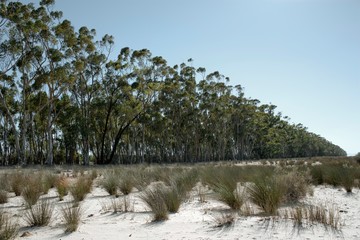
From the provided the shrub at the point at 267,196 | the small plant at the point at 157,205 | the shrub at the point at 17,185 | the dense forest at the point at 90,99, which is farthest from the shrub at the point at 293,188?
the dense forest at the point at 90,99

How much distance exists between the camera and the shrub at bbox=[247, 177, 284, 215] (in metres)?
6.22

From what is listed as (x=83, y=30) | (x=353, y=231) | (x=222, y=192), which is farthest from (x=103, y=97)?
(x=353, y=231)

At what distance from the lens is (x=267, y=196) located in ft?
21.5

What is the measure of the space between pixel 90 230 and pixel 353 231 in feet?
14.3

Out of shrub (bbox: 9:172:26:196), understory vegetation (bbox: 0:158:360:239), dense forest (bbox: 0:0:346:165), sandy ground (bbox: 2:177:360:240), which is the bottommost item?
sandy ground (bbox: 2:177:360:240)

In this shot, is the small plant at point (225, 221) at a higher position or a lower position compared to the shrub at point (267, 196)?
lower

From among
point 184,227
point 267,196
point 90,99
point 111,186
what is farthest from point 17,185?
point 90,99

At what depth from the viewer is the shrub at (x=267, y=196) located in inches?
245

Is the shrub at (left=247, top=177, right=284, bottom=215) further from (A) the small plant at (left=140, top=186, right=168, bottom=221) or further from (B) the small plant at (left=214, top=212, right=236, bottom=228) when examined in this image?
(A) the small plant at (left=140, top=186, right=168, bottom=221)

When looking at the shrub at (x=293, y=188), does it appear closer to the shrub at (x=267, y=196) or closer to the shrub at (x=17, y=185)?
the shrub at (x=267, y=196)

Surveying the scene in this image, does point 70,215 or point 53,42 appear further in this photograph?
point 53,42

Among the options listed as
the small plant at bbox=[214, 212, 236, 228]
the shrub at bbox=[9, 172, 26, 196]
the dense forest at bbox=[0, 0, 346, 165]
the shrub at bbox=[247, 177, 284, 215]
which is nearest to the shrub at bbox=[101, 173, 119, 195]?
the shrub at bbox=[9, 172, 26, 196]

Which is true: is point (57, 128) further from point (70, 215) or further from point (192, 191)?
point (70, 215)

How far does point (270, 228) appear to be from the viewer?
5305 mm
